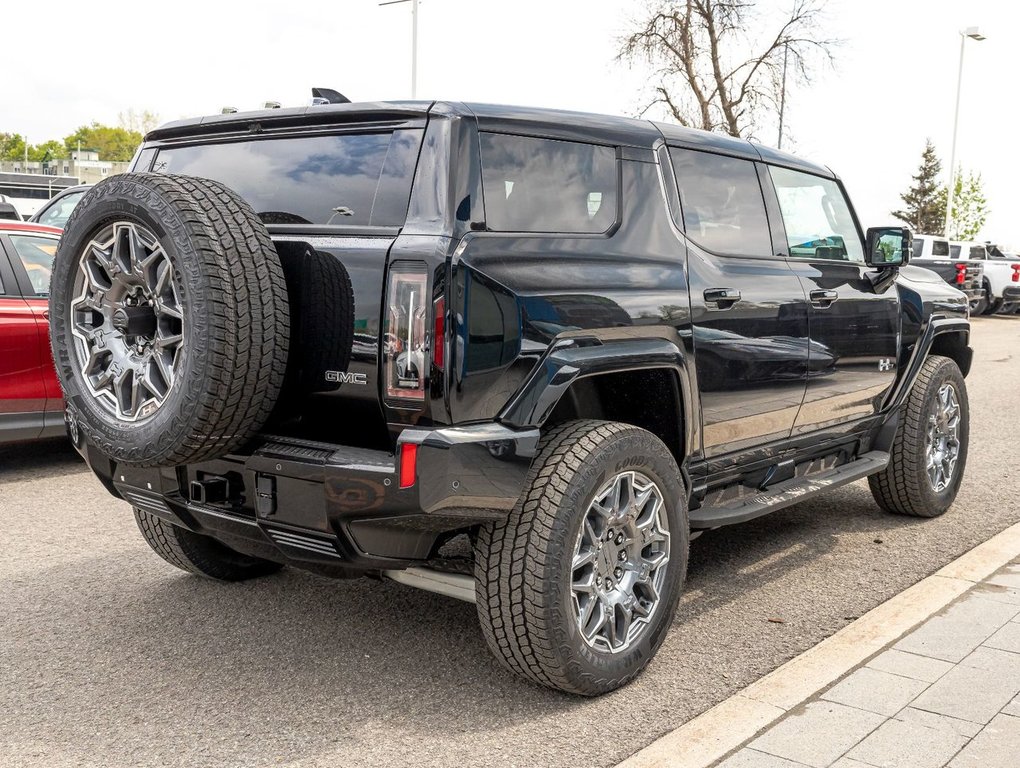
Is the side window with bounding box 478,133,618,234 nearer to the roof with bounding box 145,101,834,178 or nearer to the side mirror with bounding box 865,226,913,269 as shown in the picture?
the roof with bounding box 145,101,834,178

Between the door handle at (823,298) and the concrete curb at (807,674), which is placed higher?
the door handle at (823,298)

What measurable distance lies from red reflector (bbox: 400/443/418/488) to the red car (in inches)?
171

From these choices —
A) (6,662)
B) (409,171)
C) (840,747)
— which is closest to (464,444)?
(409,171)

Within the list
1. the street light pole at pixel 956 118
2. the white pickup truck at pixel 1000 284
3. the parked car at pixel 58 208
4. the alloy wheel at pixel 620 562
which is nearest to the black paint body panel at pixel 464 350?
the alloy wheel at pixel 620 562

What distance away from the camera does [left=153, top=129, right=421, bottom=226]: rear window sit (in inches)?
133

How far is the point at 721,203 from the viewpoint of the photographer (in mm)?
4426

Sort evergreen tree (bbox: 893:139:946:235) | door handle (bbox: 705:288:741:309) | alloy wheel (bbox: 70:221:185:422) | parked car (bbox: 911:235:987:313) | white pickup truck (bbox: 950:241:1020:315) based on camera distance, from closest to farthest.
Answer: alloy wheel (bbox: 70:221:185:422)
door handle (bbox: 705:288:741:309)
parked car (bbox: 911:235:987:313)
white pickup truck (bbox: 950:241:1020:315)
evergreen tree (bbox: 893:139:946:235)

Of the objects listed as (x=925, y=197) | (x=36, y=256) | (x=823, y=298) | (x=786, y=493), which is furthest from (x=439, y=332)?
(x=925, y=197)

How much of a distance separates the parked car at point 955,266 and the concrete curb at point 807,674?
20540 mm

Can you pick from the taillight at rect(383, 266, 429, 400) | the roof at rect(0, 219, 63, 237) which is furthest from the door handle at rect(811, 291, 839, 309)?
the roof at rect(0, 219, 63, 237)

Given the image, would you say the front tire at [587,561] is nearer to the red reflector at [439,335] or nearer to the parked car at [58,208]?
the red reflector at [439,335]

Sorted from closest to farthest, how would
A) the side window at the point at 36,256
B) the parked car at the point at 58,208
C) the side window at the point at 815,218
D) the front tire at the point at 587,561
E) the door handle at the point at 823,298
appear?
the front tire at the point at 587,561 → the door handle at the point at 823,298 → the side window at the point at 815,218 → the side window at the point at 36,256 → the parked car at the point at 58,208

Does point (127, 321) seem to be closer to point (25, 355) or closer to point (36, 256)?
point (25, 355)

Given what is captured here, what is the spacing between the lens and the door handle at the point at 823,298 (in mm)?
4797
